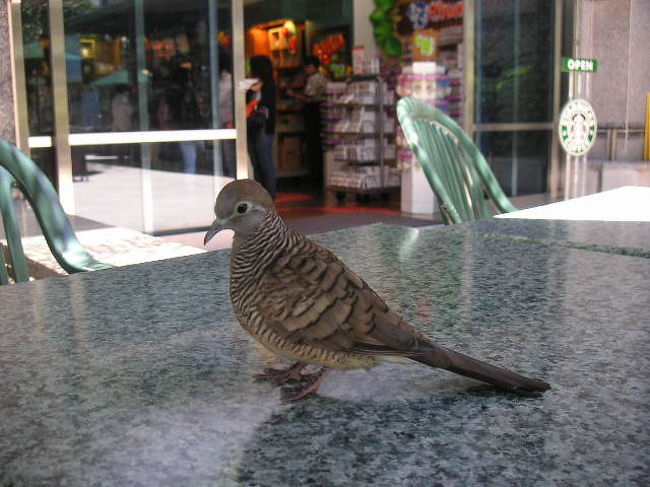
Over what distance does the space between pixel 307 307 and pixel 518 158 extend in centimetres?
788

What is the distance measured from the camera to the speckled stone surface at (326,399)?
595 mm

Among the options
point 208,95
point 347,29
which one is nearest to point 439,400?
point 208,95

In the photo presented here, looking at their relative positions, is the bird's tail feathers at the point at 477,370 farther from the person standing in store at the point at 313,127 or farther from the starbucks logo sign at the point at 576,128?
the person standing in store at the point at 313,127

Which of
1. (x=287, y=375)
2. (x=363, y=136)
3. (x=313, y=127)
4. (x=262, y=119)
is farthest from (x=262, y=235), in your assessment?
(x=313, y=127)

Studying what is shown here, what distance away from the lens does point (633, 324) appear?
97cm

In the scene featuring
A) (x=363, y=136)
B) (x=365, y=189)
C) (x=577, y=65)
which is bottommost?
(x=365, y=189)

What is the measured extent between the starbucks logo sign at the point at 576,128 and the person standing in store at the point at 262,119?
10.2ft

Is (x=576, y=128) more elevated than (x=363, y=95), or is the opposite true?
(x=363, y=95)

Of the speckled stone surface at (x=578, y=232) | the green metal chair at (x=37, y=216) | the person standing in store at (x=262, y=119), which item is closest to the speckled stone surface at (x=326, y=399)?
the speckled stone surface at (x=578, y=232)

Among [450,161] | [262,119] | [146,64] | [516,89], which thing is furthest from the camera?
[516,89]

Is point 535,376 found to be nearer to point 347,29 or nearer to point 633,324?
point 633,324

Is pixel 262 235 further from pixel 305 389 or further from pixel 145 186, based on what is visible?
pixel 145 186

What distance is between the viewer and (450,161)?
7.39ft

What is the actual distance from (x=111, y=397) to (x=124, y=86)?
557 cm
